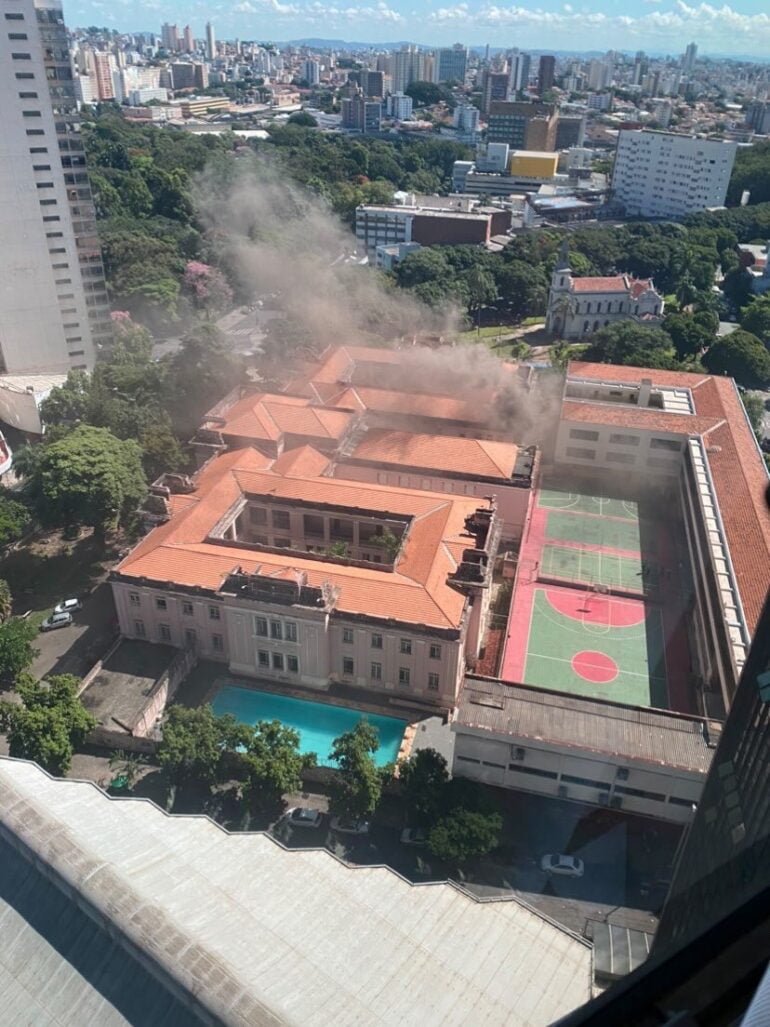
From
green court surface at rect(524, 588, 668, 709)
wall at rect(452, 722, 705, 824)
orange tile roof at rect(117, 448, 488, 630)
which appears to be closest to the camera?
wall at rect(452, 722, 705, 824)

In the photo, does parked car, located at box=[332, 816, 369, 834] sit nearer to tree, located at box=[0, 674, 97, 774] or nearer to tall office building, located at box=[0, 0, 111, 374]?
tree, located at box=[0, 674, 97, 774]

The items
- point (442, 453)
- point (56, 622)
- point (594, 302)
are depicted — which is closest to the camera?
point (56, 622)

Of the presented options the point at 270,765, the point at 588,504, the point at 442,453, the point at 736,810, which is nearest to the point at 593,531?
the point at 588,504

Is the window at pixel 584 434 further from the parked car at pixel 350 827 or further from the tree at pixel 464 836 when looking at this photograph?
the parked car at pixel 350 827

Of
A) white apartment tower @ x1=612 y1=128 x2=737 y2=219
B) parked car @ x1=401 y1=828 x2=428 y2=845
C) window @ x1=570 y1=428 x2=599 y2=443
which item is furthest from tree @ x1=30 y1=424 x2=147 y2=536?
white apartment tower @ x1=612 y1=128 x2=737 y2=219

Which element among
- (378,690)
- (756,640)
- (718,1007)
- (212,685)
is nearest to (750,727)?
(756,640)

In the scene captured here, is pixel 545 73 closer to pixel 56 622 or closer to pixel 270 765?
pixel 56 622
